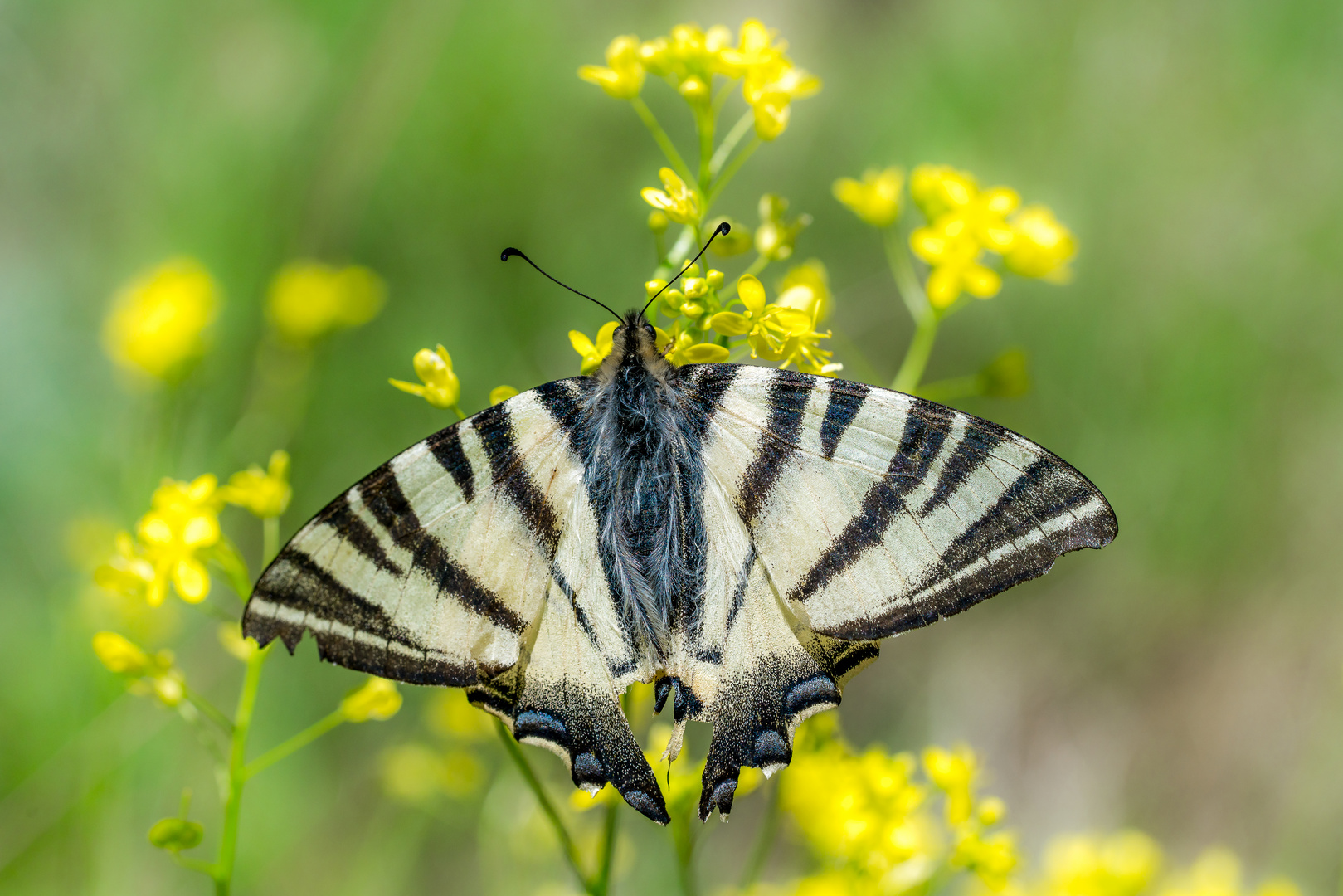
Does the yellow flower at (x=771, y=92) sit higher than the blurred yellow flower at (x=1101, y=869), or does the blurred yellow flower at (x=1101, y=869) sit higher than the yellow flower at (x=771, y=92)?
the yellow flower at (x=771, y=92)

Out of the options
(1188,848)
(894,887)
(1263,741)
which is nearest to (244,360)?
(894,887)

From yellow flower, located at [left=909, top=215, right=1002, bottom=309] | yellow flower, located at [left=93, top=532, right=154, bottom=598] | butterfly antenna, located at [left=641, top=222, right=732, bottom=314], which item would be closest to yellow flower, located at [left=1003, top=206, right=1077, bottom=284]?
yellow flower, located at [left=909, top=215, right=1002, bottom=309]

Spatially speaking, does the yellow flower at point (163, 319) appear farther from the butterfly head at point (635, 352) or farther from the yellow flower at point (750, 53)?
the yellow flower at point (750, 53)

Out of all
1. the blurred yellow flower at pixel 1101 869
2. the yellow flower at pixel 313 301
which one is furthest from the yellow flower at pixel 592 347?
the yellow flower at pixel 313 301

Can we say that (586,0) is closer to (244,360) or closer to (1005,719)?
(244,360)

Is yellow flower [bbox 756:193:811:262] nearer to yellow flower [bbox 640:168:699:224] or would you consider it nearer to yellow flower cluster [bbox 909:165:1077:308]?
yellow flower [bbox 640:168:699:224]

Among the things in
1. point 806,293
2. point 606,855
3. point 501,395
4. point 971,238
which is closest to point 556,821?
point 606,855
